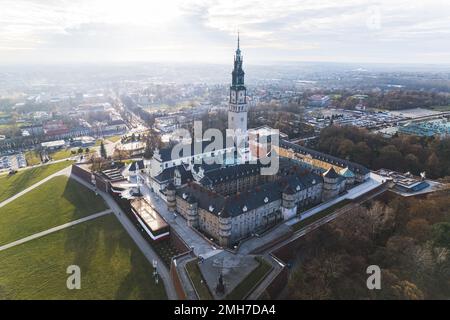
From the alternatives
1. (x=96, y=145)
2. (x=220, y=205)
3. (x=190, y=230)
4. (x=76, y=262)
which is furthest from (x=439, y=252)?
(x=96, y=145)

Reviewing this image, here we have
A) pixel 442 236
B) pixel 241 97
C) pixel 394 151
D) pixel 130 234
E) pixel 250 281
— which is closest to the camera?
pixel 250 281

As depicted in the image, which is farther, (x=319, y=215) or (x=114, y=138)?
(x=114, y=138)

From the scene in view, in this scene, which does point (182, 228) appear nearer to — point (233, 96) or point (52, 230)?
point (52, 230)

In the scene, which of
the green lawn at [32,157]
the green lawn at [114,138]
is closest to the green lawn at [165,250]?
the green lawn at [32,157]

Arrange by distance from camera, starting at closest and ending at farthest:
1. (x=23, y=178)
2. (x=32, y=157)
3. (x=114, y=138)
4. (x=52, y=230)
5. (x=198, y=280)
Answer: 1. (x=198, y=280)
2. (x=52, y=230)
3. (x=23, y=178)
4. (x=32, y=157)
5. (x=114, y=138)

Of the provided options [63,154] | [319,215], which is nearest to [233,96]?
[319,215]
